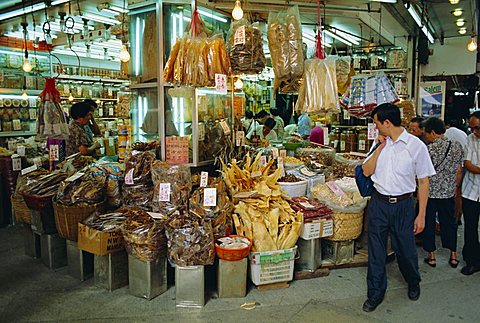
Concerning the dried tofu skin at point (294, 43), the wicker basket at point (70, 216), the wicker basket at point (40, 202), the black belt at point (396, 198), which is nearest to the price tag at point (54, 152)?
the wicker basket at point (40, 202)

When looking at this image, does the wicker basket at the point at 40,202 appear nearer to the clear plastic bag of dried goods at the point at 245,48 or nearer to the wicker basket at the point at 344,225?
the clear plastic bag of dried goods at the point at 245,48

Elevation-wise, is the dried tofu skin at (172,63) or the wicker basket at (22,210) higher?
the dried tofu skin at (172,63)

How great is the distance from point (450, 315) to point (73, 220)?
11.3 ft

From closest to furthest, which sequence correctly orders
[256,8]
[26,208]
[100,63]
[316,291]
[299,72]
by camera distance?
[316,291], [299,72], [26,208], [256,8], [100,63]

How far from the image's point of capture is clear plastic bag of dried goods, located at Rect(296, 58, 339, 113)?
4.12 m

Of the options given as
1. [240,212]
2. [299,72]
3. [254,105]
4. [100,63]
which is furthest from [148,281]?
[100,63]

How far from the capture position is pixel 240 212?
3.76 m

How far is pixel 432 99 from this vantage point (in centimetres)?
917

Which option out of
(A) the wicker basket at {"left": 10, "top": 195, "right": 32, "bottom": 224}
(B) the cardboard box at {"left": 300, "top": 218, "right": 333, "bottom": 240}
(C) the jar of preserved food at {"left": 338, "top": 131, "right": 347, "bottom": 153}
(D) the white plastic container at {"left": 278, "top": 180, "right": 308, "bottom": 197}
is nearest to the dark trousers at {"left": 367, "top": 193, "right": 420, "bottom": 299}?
(B) the cardboard box at {"left": 300, "top": 218, "right": 333, "bottom": 240}

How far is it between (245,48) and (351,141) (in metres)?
4.32

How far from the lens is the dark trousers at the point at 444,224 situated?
434cm

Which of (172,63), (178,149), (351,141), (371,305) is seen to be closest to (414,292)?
(371,305)

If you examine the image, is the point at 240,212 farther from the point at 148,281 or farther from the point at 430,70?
the point at 430,70

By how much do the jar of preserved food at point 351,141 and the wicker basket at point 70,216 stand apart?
5064 mm
